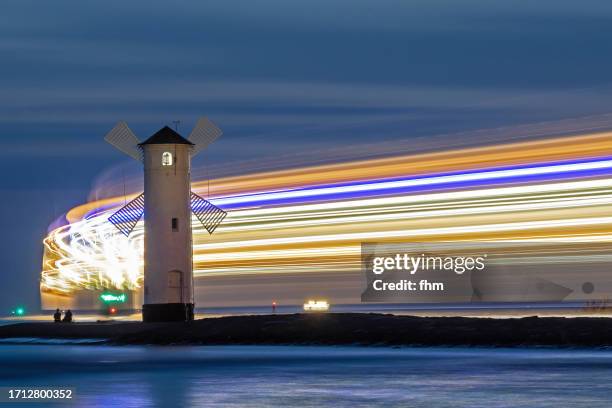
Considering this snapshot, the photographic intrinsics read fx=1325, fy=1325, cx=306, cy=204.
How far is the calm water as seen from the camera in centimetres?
2125

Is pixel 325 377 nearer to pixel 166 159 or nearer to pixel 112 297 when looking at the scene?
pixel 166 159

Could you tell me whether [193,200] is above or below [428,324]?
above

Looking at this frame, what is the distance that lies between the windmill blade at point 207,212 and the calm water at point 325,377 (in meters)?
17.9

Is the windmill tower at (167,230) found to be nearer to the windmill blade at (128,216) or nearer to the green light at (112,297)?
the windmill blade at (128,216)

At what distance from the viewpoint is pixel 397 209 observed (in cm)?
5097

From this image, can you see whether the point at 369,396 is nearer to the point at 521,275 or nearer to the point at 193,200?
the point at 521,275

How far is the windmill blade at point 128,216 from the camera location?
56.6 metres

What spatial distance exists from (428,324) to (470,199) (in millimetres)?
8161

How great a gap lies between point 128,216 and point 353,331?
1718 cm

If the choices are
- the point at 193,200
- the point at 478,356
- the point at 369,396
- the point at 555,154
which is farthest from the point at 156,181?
the point at 369,396

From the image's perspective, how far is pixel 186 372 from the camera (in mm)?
28312

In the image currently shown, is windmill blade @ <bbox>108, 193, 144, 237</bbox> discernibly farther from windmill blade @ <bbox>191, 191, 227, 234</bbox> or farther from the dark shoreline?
the dark shoreline

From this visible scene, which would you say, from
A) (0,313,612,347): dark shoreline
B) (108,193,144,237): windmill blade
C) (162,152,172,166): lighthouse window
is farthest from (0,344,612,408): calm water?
(108,193,144,237): windmill blade

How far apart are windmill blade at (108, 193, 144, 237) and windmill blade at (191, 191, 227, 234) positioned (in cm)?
228
